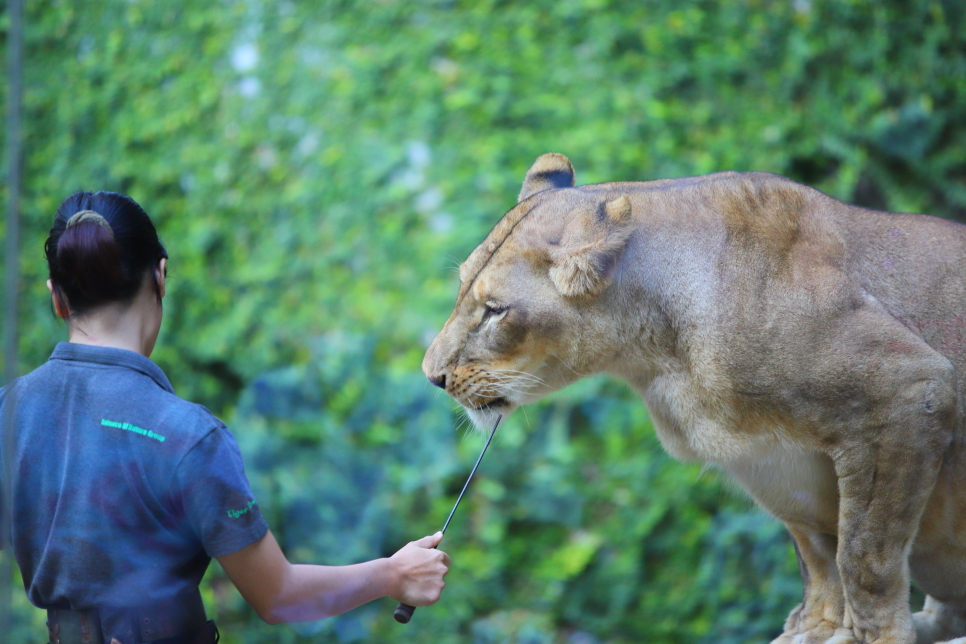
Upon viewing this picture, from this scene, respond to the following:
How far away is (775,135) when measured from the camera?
20.2 feet

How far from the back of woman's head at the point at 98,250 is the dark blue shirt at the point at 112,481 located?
0.49 ft

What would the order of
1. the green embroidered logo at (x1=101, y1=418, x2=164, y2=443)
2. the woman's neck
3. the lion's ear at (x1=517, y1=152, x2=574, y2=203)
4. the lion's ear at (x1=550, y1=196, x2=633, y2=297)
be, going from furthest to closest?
the lion's ear at (x1=517, y1=152, x2=574, y2=203) → the lion's ear at (x1=550, y1=196, x2=633, y2=297) → the woman's neck → the green embroidered logo at (x1=101, y1=418, x2=164, y2=443)

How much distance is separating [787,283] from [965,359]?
2.23ft

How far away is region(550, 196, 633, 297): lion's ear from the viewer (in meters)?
2.93

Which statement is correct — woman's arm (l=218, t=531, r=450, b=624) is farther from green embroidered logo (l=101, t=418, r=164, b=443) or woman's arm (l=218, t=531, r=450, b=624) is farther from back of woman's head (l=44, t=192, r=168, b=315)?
back of woman's head (l=44, t=192, r=168, b=315)

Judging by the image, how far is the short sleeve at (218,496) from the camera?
208 centimetres

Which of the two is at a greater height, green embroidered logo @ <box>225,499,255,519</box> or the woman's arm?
green embroidered logo @ <box>225,499,255,519</box>

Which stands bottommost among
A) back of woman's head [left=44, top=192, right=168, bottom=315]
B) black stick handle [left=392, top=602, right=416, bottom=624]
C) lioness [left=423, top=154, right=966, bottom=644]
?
black stick handle [left=392, top=602, right=416, bottom=624]

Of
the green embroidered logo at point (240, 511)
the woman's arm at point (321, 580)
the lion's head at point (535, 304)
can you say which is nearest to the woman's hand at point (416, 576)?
the woman's arm at point (321, 580)

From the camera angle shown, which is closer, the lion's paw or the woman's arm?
the woman's arm

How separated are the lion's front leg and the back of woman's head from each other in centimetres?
252

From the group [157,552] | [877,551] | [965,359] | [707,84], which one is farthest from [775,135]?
[157,552]

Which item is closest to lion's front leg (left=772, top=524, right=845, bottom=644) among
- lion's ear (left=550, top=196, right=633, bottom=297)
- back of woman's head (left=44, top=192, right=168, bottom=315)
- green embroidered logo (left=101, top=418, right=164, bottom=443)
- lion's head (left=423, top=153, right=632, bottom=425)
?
lion's head (left=423, top=153, right=632, bottom=425)

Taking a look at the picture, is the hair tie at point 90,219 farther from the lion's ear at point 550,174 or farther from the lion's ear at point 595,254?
the lion's ear at point 550,174
